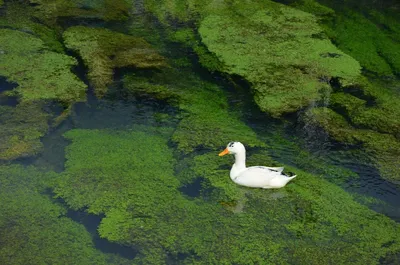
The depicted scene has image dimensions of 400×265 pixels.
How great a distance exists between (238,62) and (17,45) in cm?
252

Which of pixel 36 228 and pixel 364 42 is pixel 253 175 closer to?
pixel 36 228

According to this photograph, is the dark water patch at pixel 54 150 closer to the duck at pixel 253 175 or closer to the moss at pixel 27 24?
the duck at pixel 253 175

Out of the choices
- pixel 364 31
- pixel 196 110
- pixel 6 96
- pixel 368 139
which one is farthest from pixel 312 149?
pixel 364 31

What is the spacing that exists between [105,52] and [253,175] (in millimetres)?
2833

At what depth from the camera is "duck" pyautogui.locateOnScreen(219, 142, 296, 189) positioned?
4414 mm

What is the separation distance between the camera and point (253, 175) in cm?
444

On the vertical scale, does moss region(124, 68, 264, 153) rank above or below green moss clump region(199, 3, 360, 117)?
below

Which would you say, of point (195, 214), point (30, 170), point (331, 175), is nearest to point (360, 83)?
point (331, 175)

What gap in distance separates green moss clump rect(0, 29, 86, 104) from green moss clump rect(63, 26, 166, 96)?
0.19 metres

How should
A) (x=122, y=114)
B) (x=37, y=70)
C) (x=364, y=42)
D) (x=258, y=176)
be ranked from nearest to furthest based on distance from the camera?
1. (x=258, y=176)
2. (x=122, y=114)
3. (x=37, y=70)
4. (x=364, y=42)

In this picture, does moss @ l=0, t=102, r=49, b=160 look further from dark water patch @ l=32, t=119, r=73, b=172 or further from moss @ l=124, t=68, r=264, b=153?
moss @ l=124, t=68, r=264, b=153

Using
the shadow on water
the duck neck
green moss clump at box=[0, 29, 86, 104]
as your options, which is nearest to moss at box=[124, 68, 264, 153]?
the shadow on water

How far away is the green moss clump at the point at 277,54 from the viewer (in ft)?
19.0

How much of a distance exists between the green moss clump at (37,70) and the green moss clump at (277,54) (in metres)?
1.61
